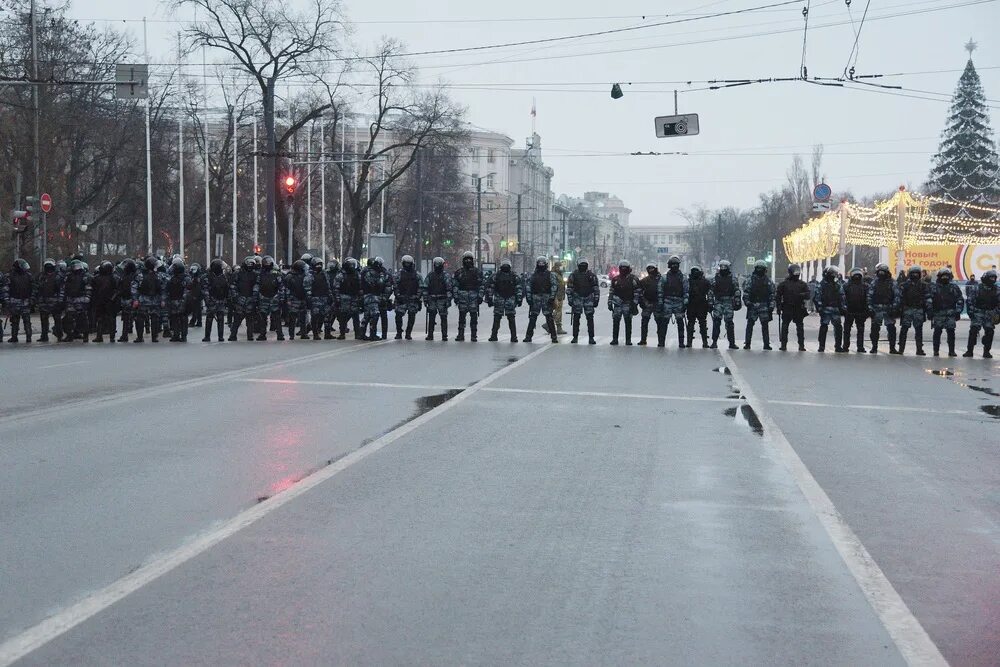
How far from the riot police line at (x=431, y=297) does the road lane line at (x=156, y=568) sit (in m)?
15.9

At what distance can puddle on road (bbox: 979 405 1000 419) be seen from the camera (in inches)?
557

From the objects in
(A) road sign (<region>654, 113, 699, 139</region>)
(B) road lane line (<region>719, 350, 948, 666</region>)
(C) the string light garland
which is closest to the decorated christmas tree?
(C) the string light garland

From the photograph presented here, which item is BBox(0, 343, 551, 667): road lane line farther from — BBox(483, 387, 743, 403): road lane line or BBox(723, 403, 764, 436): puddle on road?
BBox(483, 387, 743, 403): road lane line

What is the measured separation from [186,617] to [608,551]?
232 centimetres

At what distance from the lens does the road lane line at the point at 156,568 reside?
4.93 metres

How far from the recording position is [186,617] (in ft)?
17.4

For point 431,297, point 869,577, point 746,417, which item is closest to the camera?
point 869,577

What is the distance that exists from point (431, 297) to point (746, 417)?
14172 millimetres

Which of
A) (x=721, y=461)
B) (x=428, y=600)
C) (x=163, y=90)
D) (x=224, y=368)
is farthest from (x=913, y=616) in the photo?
(x=163, y=90)

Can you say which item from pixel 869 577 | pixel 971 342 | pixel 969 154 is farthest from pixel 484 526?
pixel 969 154

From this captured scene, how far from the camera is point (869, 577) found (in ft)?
20.4

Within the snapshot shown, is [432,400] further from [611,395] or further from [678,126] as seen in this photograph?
[678,126]

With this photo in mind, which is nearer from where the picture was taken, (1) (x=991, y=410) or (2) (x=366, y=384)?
(1) (x=991, y=410)

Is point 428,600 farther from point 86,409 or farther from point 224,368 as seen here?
point 224,368
